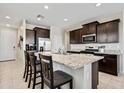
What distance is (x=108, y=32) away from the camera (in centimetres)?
379

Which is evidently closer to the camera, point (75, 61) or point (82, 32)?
point (75, 61)

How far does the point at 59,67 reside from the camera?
6.98ft

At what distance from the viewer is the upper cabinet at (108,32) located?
11.8ft

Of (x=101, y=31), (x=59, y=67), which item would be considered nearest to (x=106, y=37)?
(x=101, y=31)

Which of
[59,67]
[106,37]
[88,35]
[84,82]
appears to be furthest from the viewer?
[88,35]

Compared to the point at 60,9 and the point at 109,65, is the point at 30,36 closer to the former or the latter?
the point at 60,9

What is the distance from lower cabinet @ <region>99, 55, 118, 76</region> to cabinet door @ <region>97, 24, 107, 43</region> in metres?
0.86

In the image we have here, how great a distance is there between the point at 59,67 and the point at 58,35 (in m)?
4.86

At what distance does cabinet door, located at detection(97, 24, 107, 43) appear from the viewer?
394 centimetres

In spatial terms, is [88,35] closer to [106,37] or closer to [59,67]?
[106,37]

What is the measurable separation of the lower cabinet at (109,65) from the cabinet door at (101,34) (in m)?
0.86

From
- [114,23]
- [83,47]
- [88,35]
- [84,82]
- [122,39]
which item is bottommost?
[84,82]

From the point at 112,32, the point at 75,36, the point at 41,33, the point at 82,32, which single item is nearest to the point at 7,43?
the point at 41,33

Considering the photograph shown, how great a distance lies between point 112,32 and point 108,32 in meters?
0.15
